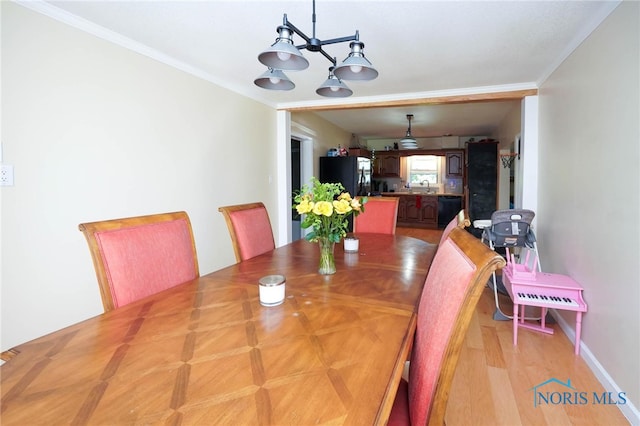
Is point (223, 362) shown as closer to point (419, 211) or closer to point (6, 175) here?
point (6, 175)

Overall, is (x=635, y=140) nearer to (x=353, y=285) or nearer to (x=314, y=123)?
(x=353, y=285)

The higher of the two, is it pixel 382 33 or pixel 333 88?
pixel 382 33

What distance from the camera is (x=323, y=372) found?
81cm

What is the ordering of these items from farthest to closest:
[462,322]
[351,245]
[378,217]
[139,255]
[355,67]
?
1. [378,217]
2. [351,245]
3. [355,67]
4. [139,255]
5. [462,322]

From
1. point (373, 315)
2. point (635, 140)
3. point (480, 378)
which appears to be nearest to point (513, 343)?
point (480, 378)

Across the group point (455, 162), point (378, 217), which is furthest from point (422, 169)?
point (378, 217)

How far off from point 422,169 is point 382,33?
23.7 feet

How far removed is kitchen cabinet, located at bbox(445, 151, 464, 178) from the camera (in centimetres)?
848

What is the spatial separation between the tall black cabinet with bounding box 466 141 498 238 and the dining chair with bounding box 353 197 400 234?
470 centimetres

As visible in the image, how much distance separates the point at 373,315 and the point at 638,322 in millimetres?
1537

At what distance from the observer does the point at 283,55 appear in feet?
5.01

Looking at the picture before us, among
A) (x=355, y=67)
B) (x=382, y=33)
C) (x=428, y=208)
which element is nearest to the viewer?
(x=355, y=67)

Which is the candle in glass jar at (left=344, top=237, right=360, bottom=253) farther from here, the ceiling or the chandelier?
the ceiling

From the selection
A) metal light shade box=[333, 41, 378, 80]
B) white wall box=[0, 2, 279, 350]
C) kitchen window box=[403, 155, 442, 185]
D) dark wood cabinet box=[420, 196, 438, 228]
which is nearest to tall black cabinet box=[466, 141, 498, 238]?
dark wood cabinet box=[420, 196, 438, 228]
